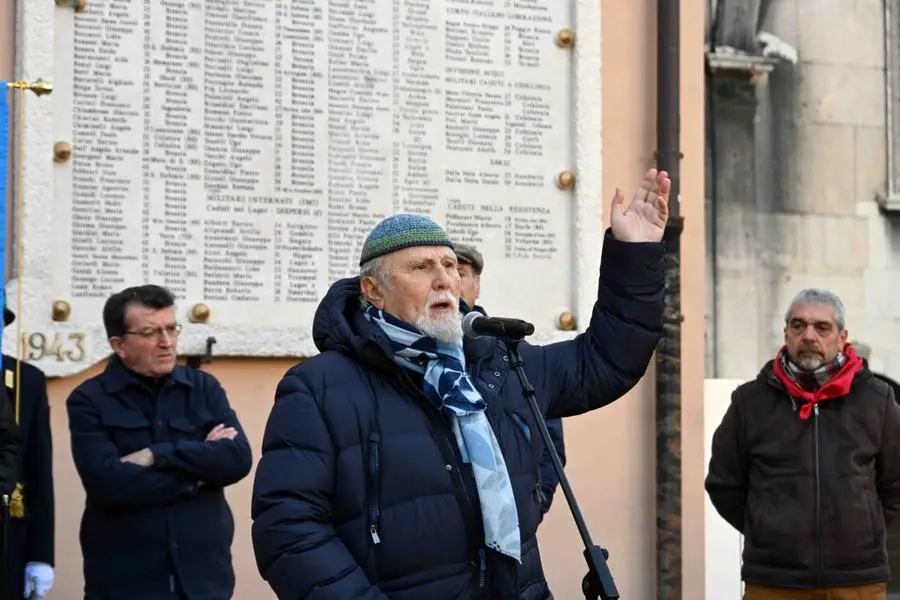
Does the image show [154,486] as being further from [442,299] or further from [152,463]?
[442,299]

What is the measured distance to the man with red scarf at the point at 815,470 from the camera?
223 inches

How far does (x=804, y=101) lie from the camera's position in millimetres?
8711

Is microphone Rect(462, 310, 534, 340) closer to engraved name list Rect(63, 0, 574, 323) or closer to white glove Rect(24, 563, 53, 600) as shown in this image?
white glove Rect(24, 563, 53, 600)

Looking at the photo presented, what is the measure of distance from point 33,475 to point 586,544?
9.37 ft

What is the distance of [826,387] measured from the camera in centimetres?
573

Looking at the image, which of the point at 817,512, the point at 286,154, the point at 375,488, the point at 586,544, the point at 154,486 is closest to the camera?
the point at 586,544

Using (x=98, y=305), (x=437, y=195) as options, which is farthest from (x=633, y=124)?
(x=98, y=305)

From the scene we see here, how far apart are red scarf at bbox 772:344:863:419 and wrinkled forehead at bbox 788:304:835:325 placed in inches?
7.0

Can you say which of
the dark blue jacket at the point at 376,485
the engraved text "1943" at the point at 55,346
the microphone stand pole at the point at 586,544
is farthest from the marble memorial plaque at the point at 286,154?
the microphone stand pole at the point at 586,544

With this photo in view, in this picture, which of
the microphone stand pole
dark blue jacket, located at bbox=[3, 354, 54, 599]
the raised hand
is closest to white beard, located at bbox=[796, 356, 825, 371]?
the raised hand

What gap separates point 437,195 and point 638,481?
72.9 inches

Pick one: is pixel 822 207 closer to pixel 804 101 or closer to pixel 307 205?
pixel 804 101

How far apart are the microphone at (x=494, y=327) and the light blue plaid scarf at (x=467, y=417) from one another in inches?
2.2

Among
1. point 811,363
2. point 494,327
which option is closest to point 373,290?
point 494,327
